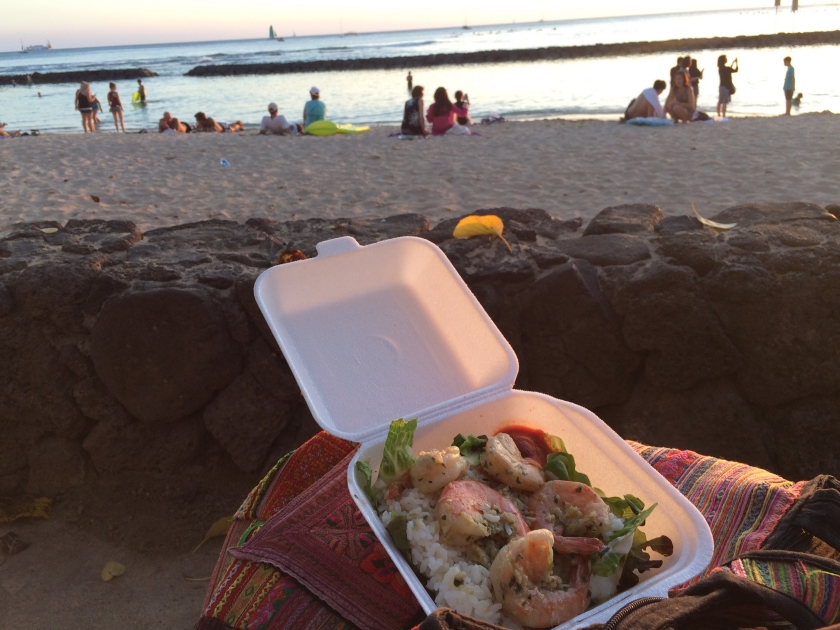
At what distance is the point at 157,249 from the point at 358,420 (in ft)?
7.31

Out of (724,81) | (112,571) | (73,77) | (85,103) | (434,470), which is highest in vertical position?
(73,77)

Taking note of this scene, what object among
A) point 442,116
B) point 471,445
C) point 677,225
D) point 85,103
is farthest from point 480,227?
point 85,103

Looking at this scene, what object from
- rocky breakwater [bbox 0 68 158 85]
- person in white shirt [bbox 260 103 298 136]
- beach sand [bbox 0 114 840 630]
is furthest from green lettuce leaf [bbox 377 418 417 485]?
rocky breakwater [bbox 0 68 158 85]

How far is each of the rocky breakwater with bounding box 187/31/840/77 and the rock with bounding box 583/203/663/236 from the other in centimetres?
4577

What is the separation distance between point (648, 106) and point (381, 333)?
449 inches

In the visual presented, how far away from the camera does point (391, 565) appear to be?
150cm

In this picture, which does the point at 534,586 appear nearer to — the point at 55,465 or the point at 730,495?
the point at 730,495

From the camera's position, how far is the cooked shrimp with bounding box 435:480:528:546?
1.21 meters

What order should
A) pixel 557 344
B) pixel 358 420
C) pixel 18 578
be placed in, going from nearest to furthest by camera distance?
pixel 358 420, pixel 18 578, pixel 557 344

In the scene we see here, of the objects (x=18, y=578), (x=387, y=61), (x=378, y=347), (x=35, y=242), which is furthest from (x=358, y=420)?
(x=387, y=61)

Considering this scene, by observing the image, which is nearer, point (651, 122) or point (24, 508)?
point (24, 508)

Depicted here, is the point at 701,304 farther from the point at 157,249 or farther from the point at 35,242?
the point at 35,242

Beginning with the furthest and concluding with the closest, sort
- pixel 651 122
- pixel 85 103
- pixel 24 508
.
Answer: pixel 85 103 < pixel 651 122 < pixel 24 508

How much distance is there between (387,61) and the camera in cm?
4744
